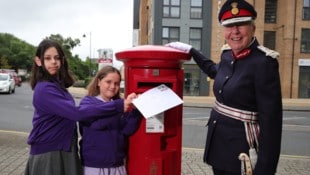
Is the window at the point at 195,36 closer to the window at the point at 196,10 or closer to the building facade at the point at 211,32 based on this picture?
the building facade at the point at 211,32

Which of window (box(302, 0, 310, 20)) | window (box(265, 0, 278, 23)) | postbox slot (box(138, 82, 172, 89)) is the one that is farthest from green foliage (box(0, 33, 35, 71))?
postbox slot (box(138, 82, 172, 89))

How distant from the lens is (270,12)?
31.7 meters

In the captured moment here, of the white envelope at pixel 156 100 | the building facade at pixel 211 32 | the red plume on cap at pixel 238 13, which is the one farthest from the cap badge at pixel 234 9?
the building facade at pixel 211 32

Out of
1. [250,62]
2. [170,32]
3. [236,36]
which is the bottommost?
[250,62]

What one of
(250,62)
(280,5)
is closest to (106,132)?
(250,62)

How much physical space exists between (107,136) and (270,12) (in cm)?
3102

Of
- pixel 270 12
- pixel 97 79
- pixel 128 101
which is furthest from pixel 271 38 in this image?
pixel 128 101

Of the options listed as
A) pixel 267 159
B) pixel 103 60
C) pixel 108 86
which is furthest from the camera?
pixel 103 60

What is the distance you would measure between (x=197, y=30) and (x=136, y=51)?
91.0 feet

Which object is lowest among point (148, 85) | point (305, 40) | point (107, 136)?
point (107, 136)

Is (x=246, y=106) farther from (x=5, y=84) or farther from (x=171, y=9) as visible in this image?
(x=171, y=9)

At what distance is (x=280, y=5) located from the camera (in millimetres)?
31125

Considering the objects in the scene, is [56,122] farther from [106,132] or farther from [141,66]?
[141,66]

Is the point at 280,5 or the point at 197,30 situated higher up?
the point at 280,5
